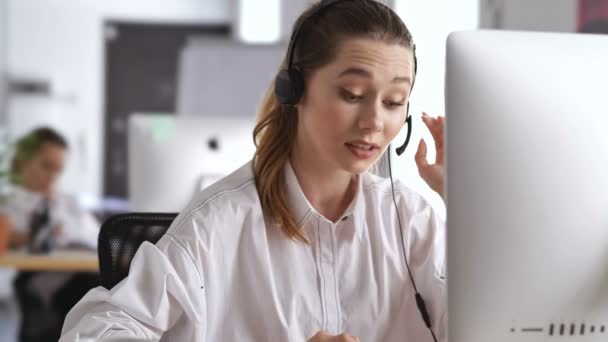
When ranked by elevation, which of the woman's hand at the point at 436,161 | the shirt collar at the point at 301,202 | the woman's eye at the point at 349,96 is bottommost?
the shirt collar at the point at 301,202

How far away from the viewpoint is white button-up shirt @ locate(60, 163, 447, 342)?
100cm

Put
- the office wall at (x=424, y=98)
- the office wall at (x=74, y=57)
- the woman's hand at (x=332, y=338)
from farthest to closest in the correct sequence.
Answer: the office wall at (x=74, y=57)
the office wall at (x=424, y=98)
the woman's hand at (x=332, y=338)

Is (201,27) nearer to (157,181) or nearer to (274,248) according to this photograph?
(157,181)

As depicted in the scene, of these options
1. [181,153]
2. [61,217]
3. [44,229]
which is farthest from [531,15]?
[61,217]

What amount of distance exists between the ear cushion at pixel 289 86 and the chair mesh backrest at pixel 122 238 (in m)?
0.29

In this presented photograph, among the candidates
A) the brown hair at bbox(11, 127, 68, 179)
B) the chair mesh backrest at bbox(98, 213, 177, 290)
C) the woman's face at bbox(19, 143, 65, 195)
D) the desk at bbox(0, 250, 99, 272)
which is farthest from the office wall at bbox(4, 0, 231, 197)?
the chair mesh backrest at bbox(98, 213, 177, 290)

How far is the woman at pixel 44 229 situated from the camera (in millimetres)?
3234

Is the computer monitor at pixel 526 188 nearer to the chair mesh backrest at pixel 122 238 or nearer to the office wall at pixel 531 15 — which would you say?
Answer: the chair mesh backrest at pixel 122 238

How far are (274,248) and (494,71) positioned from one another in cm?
48

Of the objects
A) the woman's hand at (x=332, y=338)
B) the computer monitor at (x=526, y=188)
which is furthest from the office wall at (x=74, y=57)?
the computer monitor at (x=526, y=188)

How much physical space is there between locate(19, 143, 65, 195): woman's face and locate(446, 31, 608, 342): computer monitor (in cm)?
326

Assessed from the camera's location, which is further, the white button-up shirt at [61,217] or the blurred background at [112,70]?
the white button-up shirt at [61,217]

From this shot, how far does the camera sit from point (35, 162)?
372 centimetres

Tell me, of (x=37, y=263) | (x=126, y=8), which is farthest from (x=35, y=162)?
(x=126, y=8)
